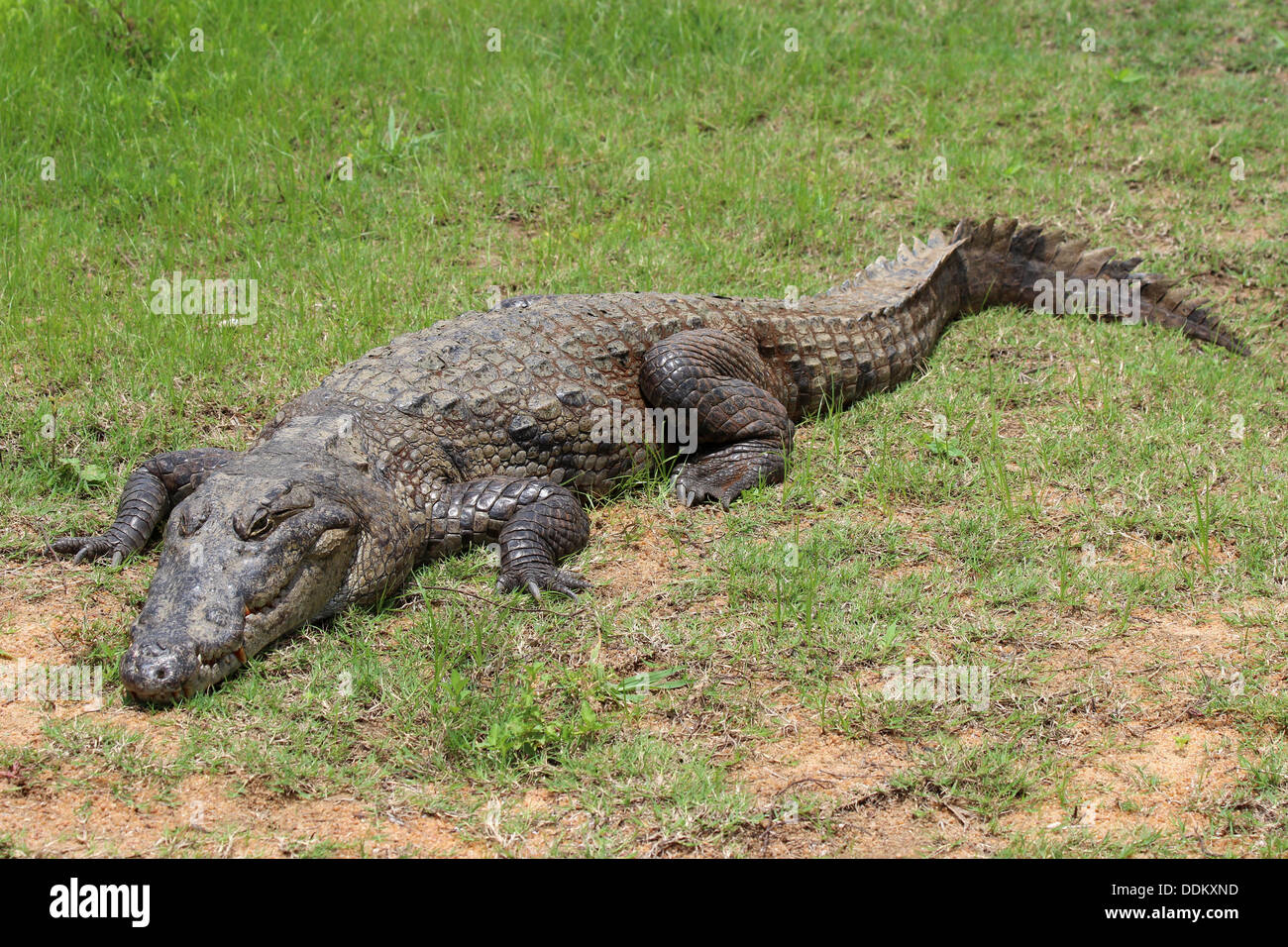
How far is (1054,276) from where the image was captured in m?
7.02

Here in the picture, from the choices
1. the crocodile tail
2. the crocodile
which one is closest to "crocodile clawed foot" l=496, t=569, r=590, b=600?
the crocodile

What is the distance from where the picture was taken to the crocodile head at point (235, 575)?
147 inches

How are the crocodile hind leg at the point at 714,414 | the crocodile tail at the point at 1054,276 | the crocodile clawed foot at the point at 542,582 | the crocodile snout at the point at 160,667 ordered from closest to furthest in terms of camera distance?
the crocodile snout at the point at 160,667 < the crocodile clawed foot at the point at 542,582 < the crocodile hind leg at the point at 714,414 < the crocodile tail at the point at 1054,276

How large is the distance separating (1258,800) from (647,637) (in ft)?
6.76

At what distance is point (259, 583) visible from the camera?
3977 millimetres

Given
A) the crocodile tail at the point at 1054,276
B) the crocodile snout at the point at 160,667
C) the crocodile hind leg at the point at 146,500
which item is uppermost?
the crocodile tail at the point at 1054,276

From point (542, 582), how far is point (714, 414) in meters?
1.43

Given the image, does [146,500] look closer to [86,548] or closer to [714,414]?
[86,548]

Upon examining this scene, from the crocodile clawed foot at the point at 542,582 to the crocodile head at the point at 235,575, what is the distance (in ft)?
2.01

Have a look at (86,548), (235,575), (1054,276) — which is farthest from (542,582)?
(1054,276)

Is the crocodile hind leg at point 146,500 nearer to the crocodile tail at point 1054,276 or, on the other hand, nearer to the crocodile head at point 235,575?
the crocodile head at point 235,575

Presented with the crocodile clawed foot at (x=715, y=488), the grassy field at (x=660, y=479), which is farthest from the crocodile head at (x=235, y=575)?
the crocodile clawed foot at (x=715, y=488)

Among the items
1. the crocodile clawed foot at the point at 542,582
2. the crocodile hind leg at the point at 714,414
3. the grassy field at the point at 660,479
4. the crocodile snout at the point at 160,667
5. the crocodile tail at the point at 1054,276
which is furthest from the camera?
the crocodile tail at the point at 1054,276

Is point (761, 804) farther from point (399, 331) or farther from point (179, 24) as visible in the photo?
point (179, 24)
